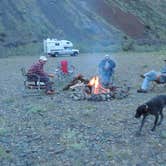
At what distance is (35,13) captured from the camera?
2345 inches

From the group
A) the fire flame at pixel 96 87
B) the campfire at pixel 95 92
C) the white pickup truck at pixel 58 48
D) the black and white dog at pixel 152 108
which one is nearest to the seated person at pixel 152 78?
the campfire at pixel 95 92

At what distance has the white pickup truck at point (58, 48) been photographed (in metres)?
49.7

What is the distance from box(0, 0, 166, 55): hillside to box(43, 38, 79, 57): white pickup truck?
2145mm

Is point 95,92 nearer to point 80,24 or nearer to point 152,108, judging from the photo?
point 152,108

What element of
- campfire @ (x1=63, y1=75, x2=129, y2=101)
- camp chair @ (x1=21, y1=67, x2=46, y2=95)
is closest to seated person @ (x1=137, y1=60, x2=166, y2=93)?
campfire @ (x1=63, y1=75, x2=129, y2=101)

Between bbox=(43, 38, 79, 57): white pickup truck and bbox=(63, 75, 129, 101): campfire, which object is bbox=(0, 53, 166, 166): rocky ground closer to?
bbox=(63, 75, 129, 101): campfire

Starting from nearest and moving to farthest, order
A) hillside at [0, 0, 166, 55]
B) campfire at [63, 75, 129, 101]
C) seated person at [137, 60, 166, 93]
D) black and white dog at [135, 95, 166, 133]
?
black and white dog at [135, 95, 166, 133]
campfire at [63, 75, 129, 101]
seated person at [137, 60, 166, 93]
hillside at [0, 0, 166, 55]

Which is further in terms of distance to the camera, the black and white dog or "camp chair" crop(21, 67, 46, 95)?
"camp chair" crop(21, 67, 46, 95)

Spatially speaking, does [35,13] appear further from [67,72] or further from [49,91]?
[49,91]

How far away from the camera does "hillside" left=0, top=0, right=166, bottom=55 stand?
54.6 metres

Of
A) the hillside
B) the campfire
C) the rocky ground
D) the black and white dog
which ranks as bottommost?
the rocky ground

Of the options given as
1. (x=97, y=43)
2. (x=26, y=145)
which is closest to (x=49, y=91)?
(x=26, y=145)

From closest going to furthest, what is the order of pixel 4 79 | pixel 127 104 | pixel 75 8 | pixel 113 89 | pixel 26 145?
pixel 26 145 < pixel 127 104 < pixel 113 89 < pixel 4 79 < pixel 75 8

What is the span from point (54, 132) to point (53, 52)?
1510 inches
